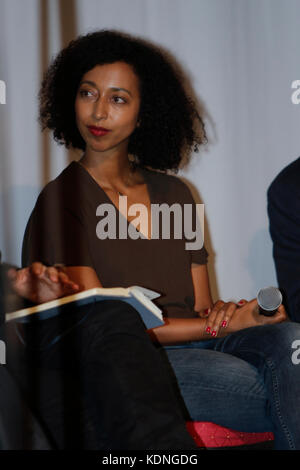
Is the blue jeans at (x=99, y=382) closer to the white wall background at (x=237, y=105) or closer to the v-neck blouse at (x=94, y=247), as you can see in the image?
the v-neck blouse at (x=94, y=247)

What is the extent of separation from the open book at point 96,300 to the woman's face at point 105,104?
532 millimetres

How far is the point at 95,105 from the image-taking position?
1.34 metres

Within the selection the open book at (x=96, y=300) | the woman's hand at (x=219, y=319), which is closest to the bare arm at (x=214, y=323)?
the woman's hand at (x=219, y=319)

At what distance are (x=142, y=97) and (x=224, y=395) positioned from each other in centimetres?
74

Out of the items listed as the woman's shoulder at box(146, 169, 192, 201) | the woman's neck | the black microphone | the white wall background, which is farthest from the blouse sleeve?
the white wall background

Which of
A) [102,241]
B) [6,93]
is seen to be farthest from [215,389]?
[6,93]

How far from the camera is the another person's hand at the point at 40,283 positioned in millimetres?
1004

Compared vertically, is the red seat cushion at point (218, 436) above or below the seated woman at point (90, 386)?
below

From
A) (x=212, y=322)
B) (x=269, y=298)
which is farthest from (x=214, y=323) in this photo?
(x=269, y=298)

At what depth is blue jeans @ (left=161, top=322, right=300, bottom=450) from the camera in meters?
0.97

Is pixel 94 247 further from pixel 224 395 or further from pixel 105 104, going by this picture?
pixel 224 395
